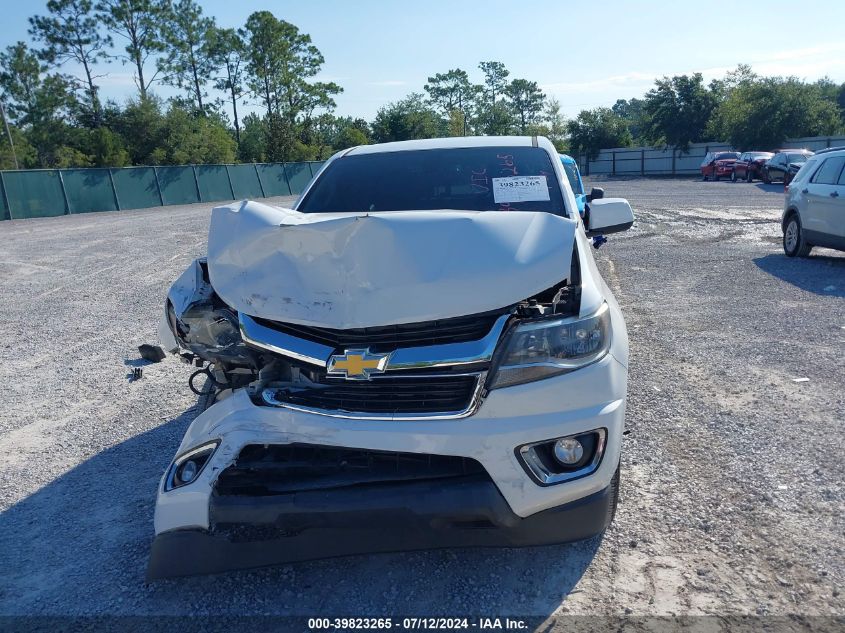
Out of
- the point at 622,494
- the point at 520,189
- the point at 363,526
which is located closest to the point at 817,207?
the point at 520,189

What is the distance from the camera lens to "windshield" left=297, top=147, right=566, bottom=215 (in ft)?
13.6

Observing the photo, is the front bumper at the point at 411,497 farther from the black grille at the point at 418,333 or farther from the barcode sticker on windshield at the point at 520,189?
the barcode sticker on windshield at the point at 520,189

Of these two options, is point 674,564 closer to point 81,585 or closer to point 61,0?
point 81,585

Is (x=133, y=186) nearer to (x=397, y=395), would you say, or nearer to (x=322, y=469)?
(x=322, y=469)

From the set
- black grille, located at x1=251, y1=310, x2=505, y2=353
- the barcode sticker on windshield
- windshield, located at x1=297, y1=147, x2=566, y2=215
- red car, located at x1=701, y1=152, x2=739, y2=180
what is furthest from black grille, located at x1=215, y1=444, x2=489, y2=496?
red car, located at x1=701, y1=152, x2=739, y2=180

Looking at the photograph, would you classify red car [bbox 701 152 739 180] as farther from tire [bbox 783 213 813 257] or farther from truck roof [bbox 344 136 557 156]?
truck roof [bbox 344 136 557 156]

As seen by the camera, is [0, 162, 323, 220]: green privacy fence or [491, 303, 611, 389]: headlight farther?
[0, 162, 323, 220]: green privacy fence

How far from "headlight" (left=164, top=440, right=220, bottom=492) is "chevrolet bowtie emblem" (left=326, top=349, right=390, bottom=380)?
0.56m

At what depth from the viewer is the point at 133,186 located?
3297 cm

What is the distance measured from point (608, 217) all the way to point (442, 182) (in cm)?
106

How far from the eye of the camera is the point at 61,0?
5097 centimetres

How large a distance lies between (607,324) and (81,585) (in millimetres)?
2477

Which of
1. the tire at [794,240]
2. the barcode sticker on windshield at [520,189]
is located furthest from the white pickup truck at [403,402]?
the tire at [794,240]

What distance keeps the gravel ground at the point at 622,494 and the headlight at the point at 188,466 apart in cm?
51
